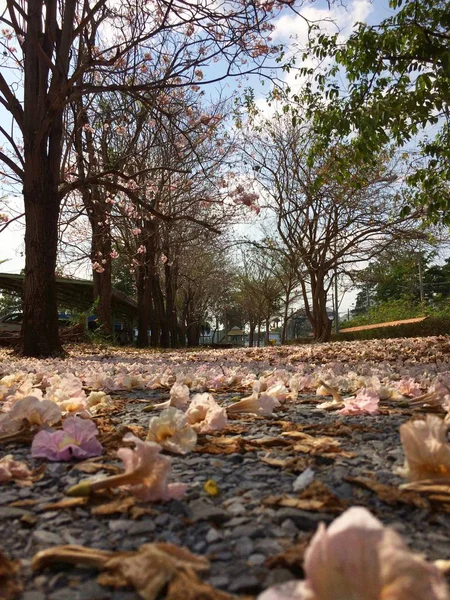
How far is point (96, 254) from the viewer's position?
13.4m

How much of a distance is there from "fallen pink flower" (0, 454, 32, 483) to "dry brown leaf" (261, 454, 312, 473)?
72 centimetres

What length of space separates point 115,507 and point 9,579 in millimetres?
318

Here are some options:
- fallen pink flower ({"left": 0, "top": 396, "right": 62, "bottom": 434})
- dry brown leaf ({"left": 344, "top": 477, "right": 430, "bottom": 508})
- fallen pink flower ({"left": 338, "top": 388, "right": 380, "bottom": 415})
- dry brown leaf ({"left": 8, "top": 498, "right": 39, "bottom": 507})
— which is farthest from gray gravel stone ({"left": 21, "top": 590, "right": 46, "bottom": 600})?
fallen pink flower ({"left": 338, "top": 388, "right": 380, "bottom": 415})

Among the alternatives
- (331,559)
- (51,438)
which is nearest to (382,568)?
(331,559)

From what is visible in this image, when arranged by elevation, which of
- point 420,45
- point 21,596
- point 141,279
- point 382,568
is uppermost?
point 420,45

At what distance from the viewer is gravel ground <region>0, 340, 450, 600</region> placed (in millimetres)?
851

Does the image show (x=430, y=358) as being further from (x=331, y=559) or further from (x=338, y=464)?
(x=331, y=559)

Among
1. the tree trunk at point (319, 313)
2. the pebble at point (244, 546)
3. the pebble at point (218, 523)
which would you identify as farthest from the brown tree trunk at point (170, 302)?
the pebble at point (244, 546)

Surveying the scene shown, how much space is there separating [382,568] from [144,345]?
1659 centimetres

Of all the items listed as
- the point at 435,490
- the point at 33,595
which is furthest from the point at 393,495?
the point at 33,595

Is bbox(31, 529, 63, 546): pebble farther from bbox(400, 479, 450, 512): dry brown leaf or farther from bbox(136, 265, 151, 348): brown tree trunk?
bbox(136, 265, 151, 348): brown tree trunk

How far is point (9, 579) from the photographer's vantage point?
2.73ft

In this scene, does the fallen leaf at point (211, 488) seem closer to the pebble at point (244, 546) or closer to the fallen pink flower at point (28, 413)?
the pebble at point (244, 546)

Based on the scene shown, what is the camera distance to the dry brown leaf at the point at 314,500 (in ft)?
3.62
